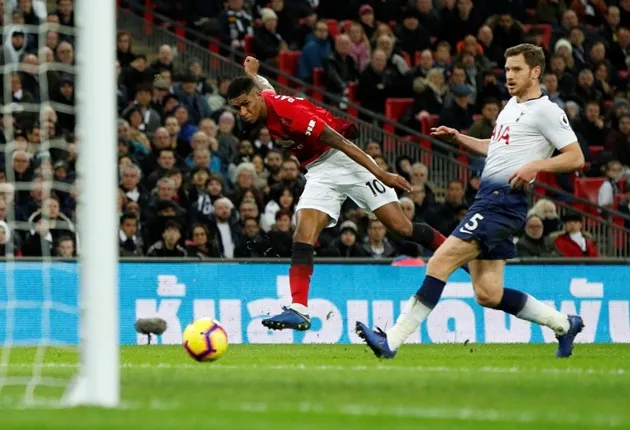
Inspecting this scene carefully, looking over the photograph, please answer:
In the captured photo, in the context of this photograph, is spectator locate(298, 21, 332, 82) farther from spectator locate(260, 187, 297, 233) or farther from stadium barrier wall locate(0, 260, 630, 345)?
stadium barrier wall locate(0, 260, 630, 345)

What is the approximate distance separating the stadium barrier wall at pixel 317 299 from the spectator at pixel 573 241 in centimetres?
213

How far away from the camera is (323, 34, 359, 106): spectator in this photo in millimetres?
21938

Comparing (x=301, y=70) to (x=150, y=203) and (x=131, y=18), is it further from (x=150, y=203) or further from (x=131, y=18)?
(x=150, y=203)

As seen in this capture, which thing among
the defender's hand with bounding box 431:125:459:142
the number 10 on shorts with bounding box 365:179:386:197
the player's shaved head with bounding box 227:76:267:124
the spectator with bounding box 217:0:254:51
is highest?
the spectator with bounding box 217:0:254:51

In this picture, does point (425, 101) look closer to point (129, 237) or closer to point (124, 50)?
point (124, 50)

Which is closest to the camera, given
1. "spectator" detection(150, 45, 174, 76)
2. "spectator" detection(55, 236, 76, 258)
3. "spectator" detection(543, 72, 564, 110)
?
"spectator" detection(55, 236, 76, 258)

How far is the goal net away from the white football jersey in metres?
3.06

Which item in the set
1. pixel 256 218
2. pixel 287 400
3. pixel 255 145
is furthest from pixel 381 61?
pixel 287 400

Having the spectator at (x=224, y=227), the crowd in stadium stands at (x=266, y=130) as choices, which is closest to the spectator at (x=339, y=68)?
the crowd in stadium stands at (x=266, y=130)

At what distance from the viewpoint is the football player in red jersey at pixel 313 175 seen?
38.1 ft

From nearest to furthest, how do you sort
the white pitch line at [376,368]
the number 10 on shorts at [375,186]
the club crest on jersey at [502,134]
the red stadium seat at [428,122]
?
the white pitch line at [376,368], the club crest on jersey at [502,134], the number 10 on shorts at [375,186], the red stadium seat at [428,122]

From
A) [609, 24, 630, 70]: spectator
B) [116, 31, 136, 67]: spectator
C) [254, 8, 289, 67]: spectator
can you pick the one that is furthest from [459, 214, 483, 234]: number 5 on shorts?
[609, 24, 630, 70]: spectator

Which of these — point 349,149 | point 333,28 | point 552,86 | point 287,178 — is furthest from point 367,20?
point 349,149

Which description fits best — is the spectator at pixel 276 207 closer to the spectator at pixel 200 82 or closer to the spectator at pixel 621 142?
the spectator at pixel 200 82
